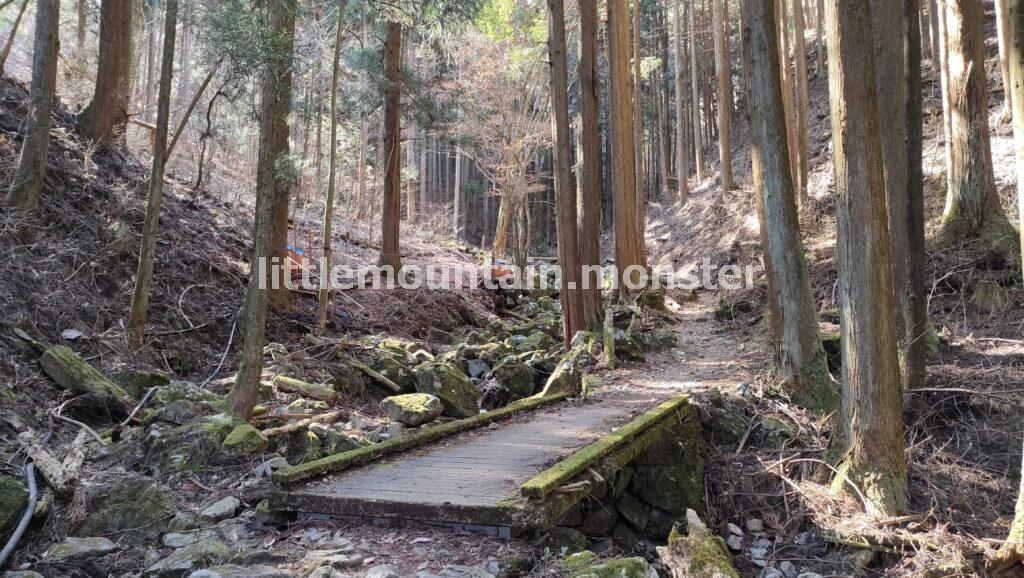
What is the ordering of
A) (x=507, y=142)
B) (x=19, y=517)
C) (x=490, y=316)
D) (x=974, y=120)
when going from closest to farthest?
(x=19, y=517) < (x=974, y=120) < (x=490, y=316) < (x=507, y=142)

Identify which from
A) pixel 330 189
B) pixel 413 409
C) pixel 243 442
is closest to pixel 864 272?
pixel 413 409

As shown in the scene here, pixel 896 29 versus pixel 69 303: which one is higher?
pixel 896 29

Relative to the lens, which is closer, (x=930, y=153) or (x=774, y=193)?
(x=774, y=193)

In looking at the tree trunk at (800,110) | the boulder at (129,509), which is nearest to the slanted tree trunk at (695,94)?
the tree trunk at (800,110)

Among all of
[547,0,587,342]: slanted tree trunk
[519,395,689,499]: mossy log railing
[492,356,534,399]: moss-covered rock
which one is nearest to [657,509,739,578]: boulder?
[519,395,689,499]: mossy log railing

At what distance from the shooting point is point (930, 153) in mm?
14539

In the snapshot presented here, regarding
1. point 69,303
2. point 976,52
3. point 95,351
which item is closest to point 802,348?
point 976,52

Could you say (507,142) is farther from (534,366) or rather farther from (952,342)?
(952,342)

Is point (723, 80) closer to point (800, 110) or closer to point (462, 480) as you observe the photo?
point (800, 110)

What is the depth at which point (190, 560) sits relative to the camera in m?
3.66

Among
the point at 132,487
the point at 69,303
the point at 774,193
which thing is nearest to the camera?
the point at 132,487

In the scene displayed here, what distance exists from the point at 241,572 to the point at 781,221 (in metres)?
6.38

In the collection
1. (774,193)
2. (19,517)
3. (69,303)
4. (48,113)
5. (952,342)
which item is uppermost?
(48,113)

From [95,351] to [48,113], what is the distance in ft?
11.4
